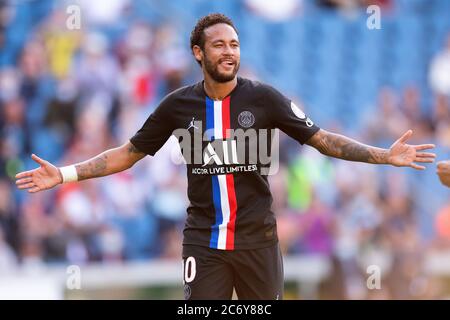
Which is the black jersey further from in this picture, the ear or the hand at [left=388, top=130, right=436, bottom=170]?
the hand at [left=388, top=130, right=436, bottom=170]

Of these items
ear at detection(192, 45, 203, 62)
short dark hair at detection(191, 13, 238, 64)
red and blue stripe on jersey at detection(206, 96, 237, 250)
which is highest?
short dark hair at detection(191, 13, 238, 64)

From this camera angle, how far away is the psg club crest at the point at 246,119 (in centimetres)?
610

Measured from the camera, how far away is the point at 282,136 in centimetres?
1273

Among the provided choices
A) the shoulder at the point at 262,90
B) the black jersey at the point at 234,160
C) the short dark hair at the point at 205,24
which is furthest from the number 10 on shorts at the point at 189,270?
the short dark hair at the point at 205,24

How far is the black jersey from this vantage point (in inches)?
239

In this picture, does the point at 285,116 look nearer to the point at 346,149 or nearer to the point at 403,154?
the point at 346,149

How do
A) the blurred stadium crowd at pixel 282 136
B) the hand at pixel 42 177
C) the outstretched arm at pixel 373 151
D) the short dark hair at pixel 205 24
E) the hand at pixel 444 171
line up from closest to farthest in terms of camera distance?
the hand at pixel 444 171 → the outstretched arm at pixel 373 151 → the short dark hair at pixel 205 24 → the hand at pixel 42 177 → the blurred stadium crowd at pixel 282 136

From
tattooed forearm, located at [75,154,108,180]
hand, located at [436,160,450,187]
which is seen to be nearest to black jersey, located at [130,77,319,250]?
tattooed forearm, located at [75,154,108,180]

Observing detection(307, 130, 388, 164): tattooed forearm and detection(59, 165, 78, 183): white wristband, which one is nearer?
detection(307, 130, 388, 164): tattooed forearm

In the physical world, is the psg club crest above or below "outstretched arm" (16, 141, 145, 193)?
above

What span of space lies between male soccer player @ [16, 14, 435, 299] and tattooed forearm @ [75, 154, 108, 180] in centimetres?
67

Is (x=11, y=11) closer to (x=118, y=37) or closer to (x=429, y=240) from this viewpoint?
(x=118, y=37)

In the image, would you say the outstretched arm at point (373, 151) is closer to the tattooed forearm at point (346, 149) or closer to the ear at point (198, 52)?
the tattooed forearm at point (346, 149)

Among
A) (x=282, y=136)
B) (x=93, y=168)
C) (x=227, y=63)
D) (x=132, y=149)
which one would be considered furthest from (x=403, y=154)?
(x=282, y=136)
